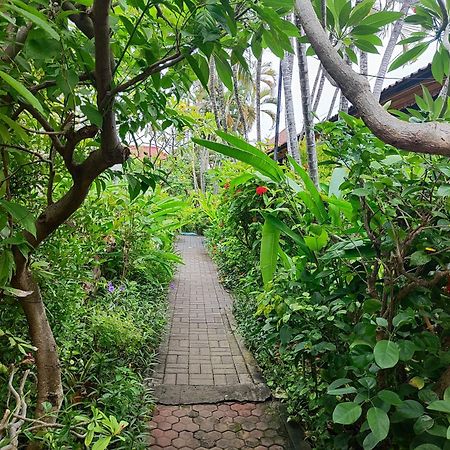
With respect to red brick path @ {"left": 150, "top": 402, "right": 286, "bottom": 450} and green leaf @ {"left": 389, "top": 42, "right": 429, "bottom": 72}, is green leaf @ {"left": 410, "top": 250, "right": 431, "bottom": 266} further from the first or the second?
red brick path @ {"left": 150, "top": 402, "right": 286, "bottom": 450}

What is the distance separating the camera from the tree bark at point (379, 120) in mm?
594

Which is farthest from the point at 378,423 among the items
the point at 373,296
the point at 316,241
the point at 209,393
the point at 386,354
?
the point at 209,393

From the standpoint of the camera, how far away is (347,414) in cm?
107

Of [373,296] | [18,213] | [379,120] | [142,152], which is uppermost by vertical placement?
[142,152]

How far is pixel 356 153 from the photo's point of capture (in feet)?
4.01

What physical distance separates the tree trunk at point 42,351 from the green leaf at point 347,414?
3.38ft

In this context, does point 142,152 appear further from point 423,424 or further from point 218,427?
point 423,424

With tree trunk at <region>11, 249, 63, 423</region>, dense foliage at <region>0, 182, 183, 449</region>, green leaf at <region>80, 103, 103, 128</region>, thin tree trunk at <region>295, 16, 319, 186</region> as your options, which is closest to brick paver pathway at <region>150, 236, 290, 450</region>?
dense foliage at <region>0, 182, 183, 449</region>

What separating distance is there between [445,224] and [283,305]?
856 mm

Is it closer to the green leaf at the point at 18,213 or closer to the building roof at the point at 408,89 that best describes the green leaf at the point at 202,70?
the green leaf at the point at 18,213

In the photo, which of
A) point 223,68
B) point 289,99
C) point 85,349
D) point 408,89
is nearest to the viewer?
point 223,68

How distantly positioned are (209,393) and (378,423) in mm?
A: 1618

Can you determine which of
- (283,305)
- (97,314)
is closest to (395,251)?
(283,305)

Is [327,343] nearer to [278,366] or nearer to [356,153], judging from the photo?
[356,153]
